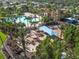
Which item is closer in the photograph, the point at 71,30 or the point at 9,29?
the point at 71,30

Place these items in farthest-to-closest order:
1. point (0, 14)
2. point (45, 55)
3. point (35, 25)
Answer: point (0, 14), point (35, 25), point (45, 55)

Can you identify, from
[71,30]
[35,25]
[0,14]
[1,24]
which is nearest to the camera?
[71,30]

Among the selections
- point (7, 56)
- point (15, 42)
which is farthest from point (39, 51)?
point (15, 42)

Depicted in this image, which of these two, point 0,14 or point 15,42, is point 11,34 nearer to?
point 15,42

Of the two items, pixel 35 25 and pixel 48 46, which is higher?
pixel 48 46

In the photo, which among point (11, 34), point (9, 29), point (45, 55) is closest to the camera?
point (45, 55)

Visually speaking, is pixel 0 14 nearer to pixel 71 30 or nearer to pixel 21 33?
pixel 21 33

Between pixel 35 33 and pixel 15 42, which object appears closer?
pixel 15 42

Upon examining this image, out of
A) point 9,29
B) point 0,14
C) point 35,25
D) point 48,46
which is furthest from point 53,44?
point 0,14

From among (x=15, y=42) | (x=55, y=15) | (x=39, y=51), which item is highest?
(x=39, y=51)
